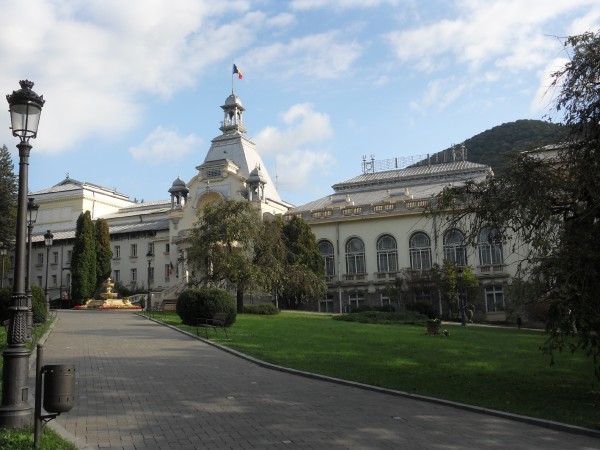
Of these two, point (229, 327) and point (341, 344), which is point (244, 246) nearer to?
point (229, 327)

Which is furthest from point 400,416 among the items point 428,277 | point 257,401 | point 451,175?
point 451,175

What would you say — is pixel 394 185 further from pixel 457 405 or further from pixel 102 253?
pixel 457 405

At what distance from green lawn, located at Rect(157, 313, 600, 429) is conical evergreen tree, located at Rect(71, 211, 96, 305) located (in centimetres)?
3680

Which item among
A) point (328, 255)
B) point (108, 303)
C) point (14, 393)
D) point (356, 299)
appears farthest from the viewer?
point (328, 255)

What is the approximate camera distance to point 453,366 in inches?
600

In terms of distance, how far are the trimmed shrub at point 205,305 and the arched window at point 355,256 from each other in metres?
29.3

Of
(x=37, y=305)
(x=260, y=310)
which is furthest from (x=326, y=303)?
(x=37, y=305)

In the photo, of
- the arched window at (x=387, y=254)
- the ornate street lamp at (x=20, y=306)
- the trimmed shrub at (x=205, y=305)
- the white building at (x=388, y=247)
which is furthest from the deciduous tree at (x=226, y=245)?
Answer: the ornate street lamp at (x=20, y=306)

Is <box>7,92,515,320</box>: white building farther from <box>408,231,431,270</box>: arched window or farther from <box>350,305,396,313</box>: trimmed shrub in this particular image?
<box>350,305,396,313</box>: trimmed shrub

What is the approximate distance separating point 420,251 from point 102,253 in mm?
33274

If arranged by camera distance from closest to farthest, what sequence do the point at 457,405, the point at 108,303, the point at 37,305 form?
the point at 457,405 < the point at 37,305 < the point at 108,303

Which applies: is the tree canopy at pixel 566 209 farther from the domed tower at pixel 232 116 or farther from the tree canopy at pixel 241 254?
the domed tower at pixel 232 116

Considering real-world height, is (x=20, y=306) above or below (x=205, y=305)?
above

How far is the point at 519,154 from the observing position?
11.6m
